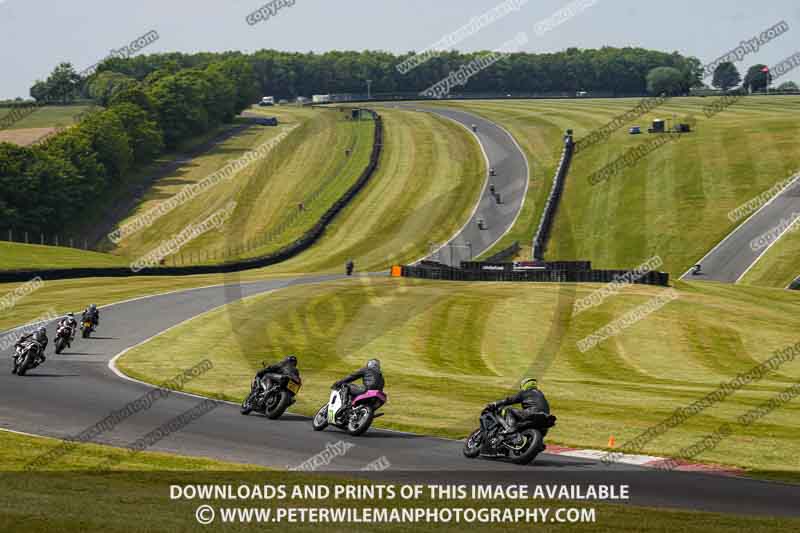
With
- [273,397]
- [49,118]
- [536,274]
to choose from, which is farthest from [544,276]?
[49,118]

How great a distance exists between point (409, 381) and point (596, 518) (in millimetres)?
18712

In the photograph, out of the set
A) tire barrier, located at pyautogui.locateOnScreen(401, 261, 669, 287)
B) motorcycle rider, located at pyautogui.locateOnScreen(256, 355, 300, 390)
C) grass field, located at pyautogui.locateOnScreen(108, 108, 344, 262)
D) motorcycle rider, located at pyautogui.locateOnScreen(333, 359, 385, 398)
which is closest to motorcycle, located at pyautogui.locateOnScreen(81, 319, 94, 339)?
motorcycle rider, located at pyautogui.locateOnScreen(256, 355, 300, 390)

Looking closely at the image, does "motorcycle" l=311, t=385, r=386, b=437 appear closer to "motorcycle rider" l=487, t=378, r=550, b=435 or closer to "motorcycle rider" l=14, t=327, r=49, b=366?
"motorcycle rider" l=487, t=378, r=550, b=435

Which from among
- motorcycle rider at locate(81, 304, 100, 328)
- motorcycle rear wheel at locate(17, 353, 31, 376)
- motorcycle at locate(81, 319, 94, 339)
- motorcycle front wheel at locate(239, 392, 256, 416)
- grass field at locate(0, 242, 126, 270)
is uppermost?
motorcycle front wheel at locate(239, 392, 256, 416)

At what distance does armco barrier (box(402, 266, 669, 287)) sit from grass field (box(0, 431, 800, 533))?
45.8 meters

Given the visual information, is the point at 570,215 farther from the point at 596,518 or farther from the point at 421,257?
the point at 596,518

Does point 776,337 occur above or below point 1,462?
below

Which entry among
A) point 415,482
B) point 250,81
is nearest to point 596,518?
point 415,482

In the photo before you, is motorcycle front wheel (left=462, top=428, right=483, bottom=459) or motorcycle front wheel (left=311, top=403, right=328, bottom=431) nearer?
motorcycle front wheel (left=462, top=428, right=483, bottom=459)

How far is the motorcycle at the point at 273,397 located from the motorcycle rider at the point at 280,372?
6cm

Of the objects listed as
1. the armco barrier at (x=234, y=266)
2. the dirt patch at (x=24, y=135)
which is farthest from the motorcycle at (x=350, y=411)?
the dirt patch at (x=24, y=135)

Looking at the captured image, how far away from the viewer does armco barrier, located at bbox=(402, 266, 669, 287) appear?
2491 inches

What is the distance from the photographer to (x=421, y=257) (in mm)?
93250

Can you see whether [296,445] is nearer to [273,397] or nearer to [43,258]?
[273,397]
